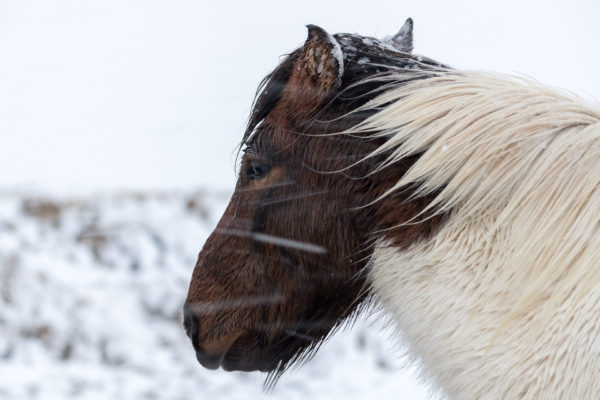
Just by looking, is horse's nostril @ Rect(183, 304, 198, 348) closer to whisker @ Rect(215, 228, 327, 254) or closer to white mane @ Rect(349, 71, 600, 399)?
whisker @ Rect(215, 228, 327, 254)

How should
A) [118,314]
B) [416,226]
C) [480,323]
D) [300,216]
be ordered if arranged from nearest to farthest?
[480,323]
[416,226]
[300,216]
[118,314]

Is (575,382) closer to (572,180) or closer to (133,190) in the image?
(572,180)

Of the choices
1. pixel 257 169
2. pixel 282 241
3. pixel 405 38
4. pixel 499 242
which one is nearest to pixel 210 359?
pixel 282 241

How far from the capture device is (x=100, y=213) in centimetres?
715

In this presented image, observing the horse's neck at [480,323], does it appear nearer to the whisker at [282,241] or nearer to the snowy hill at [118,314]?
the whisker at [282,241]

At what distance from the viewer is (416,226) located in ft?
5.22

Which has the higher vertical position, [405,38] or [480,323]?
[405,38]

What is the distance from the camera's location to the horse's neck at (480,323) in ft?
4.16

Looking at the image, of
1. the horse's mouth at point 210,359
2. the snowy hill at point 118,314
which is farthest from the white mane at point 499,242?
the snowy hill at point 118,314

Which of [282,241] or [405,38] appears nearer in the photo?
[282,241]

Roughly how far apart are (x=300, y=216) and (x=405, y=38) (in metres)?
0.82

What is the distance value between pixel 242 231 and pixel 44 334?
4663 mm

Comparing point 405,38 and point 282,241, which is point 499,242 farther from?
point 405,38

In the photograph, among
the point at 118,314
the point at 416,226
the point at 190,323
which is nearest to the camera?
the point at 416,226
